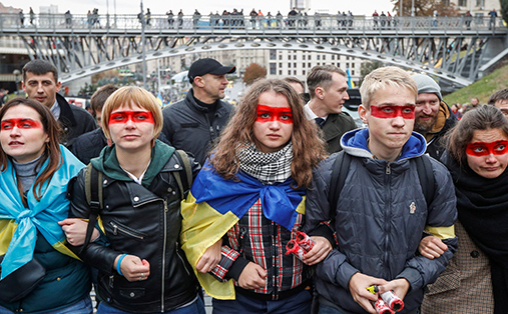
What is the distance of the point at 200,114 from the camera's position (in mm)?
4695

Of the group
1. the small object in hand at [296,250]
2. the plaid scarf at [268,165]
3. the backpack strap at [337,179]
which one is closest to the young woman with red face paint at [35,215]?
the plaid scarf at [268,165]

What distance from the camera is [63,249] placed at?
271 cm

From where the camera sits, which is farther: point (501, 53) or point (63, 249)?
point (501, 53)

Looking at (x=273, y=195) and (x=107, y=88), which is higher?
(x=107, y=88)

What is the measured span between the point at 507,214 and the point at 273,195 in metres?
1.33

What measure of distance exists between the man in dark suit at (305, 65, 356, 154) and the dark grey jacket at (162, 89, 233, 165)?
90 cm

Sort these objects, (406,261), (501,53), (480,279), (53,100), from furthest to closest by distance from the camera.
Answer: (501,53) → (53,100) → (480,279) → (406,261)

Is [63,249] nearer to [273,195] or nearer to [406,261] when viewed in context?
[273,195]

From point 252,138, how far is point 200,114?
2.04m

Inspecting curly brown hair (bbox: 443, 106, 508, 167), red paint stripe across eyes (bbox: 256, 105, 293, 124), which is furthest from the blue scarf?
curly brown hair (bbox: 443, 106, 508, 167)

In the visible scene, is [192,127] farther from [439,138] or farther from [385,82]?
[385,82]

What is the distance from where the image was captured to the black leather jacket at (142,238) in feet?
8.68

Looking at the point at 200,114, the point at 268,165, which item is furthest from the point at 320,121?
the point at 268,165

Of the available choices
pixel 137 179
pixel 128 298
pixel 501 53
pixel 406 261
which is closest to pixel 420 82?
pixel 406 261
